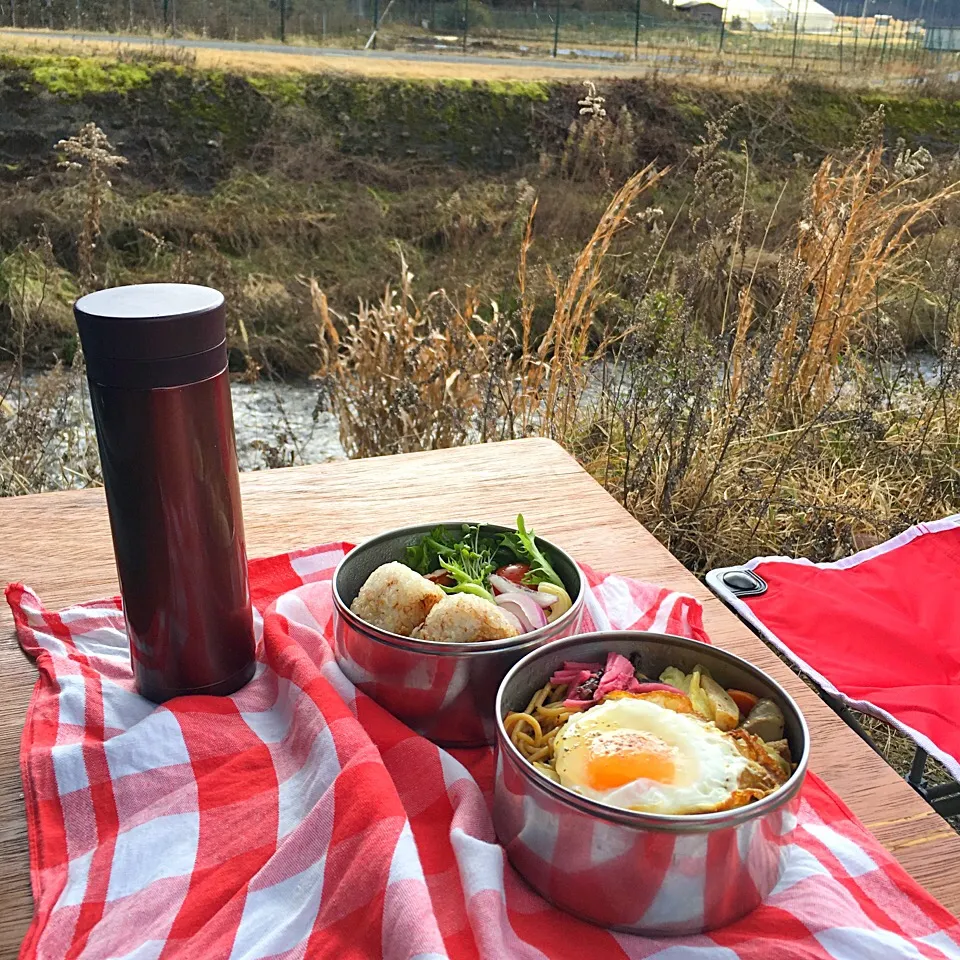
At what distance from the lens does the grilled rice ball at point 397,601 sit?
2.89 feet

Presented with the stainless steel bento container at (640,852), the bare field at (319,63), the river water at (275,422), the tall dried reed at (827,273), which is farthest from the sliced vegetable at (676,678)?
the bare field at (319,63)

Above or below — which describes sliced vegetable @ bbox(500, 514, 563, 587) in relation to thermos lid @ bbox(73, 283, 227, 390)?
below

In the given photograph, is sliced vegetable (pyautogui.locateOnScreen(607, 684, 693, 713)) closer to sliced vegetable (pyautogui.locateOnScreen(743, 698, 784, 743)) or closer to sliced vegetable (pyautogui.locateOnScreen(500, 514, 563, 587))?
sliced vegetable (pyautogui.locateOnScreen(743, 698, 784, 743))

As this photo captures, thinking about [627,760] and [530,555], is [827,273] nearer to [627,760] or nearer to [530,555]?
[530,555]

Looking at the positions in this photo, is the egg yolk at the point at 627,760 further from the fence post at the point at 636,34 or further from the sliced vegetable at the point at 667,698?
the fence post at the point at 636,34

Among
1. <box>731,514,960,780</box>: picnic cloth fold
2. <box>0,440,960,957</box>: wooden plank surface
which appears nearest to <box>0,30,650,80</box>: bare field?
<box>0,440,960,957</box>: wooden plank surface

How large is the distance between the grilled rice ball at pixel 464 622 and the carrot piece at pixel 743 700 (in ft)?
0.67

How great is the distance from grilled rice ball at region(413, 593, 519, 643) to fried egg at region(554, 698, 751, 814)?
0.39 feet

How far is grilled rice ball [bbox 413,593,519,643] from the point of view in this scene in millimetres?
841

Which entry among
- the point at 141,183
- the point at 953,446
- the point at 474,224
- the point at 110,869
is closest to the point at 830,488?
the point at 953,446

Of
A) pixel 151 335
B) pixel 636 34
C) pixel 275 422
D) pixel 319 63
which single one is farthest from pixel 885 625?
pixel 636 34

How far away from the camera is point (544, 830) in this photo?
2.26ft

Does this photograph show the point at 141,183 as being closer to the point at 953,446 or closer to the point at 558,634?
the point at 953,446

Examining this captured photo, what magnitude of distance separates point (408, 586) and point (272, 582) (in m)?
0.34
